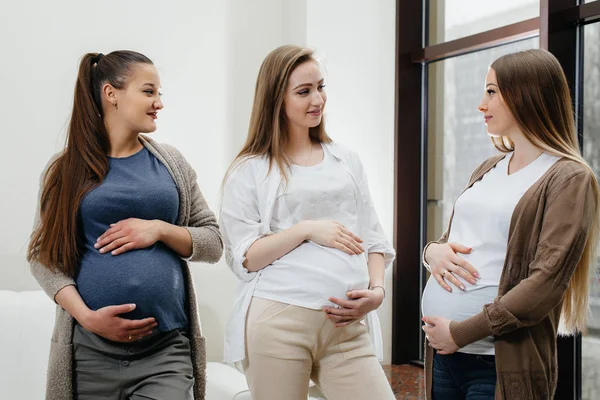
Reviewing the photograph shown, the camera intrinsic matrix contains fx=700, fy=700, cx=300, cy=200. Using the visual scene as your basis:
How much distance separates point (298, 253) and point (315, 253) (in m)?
0.04

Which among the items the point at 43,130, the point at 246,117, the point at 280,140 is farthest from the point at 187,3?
the point at 280,140

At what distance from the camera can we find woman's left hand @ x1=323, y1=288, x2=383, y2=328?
179 cm

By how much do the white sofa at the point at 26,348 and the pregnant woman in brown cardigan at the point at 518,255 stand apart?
116 cm

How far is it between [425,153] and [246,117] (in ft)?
3.18

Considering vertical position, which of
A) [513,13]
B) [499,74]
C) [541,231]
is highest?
[513,13]

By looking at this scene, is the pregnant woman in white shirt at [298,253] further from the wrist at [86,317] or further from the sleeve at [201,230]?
the wrist at [86,317]

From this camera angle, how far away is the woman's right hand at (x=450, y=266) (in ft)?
5.68

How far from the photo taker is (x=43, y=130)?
9.78 feet

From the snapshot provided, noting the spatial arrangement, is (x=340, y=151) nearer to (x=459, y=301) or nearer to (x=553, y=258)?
(x=459, y=301)

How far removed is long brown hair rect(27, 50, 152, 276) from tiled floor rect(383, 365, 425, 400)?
176 cm

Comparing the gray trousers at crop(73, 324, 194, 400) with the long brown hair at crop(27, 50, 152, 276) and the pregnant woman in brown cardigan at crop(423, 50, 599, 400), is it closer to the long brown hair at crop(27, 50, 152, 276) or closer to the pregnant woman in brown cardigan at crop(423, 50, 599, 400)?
the long brown hair at crop(27, 50, 152, 276)

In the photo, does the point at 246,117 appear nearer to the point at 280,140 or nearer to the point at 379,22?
the point at 379,22

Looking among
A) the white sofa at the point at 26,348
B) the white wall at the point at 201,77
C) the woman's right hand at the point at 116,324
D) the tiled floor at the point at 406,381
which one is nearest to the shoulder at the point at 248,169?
the woman's right hand at the point at 116,324

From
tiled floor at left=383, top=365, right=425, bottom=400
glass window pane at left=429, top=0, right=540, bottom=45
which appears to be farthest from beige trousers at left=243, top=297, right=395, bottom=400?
glass window pane at left=429, top=0, right=540, bottom=45
